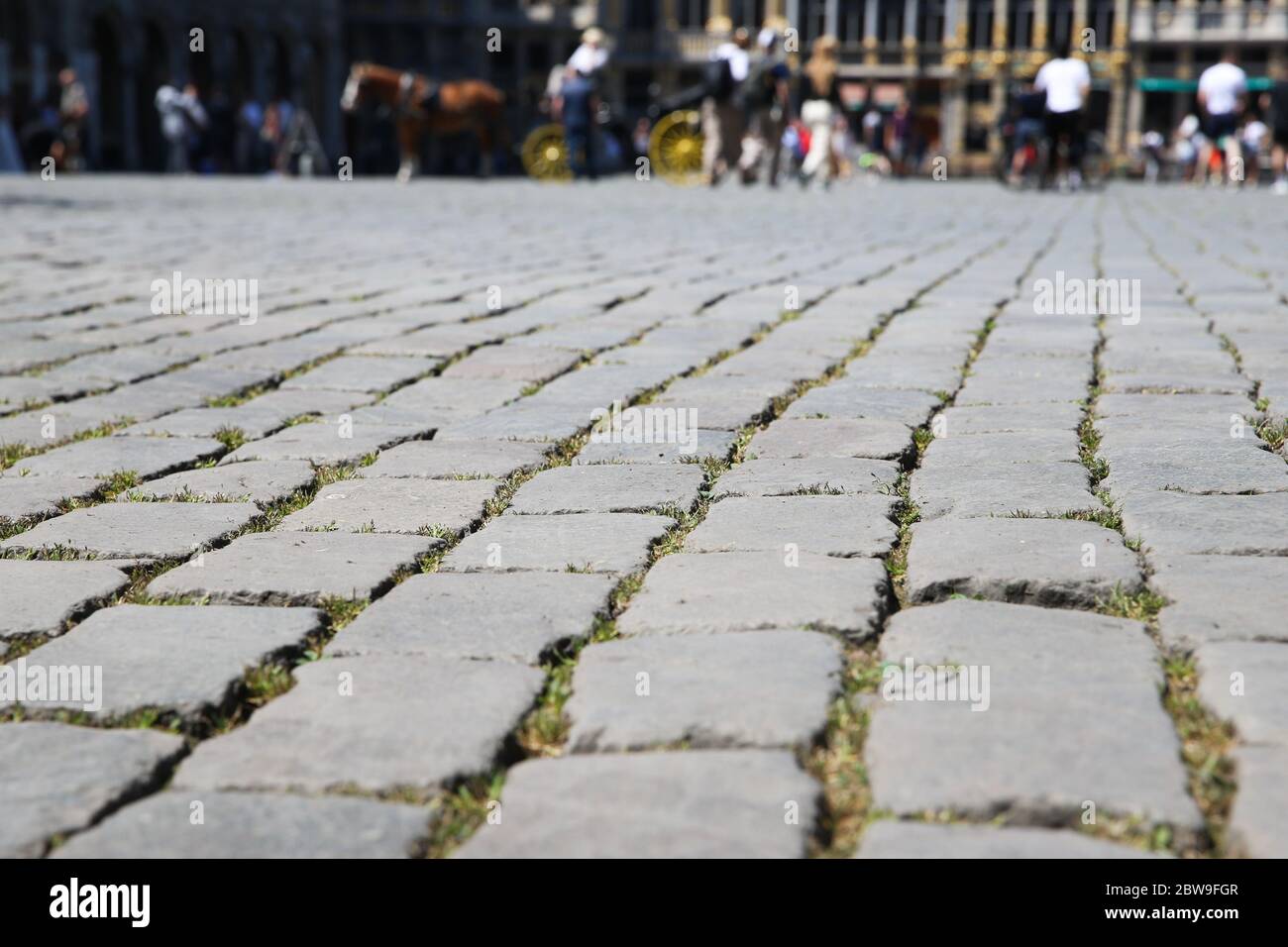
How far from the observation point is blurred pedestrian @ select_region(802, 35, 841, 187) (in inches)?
835

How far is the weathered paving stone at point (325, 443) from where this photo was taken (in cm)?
393

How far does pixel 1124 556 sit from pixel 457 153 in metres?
40.9

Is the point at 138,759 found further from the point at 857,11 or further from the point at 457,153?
the point at 857,11

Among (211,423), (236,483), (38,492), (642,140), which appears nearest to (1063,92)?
(211,423)

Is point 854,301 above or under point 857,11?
under

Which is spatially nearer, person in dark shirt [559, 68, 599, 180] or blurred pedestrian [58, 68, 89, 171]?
person in dark shirt [559, 68, 599, 180]

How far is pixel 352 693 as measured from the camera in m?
2.28

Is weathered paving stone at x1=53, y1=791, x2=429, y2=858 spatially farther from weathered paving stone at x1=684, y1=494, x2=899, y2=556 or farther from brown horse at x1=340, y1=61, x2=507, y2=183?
brown horse at x1=340, y1=61, x2=507, y2=183

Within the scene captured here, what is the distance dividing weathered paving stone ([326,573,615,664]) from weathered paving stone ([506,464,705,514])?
52 centimetres

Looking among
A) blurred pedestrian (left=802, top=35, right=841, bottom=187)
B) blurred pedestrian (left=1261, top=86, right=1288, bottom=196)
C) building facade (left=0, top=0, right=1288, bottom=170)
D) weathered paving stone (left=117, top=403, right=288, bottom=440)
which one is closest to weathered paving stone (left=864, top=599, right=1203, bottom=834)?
weathered paving stone (left=117, top=403, right=288, bottom=440)

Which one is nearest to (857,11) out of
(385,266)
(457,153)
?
(457,153)

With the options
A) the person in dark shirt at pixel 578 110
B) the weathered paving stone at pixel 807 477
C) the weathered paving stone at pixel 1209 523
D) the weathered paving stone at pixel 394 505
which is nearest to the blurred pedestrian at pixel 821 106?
the person in dark shirt at pixel 578 110

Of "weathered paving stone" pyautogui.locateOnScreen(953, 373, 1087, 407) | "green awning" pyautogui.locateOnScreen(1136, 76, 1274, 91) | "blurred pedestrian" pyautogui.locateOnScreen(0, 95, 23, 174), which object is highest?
"green awning" pyautogui.locateOnScreen(1136, 76, 1274, 91)
